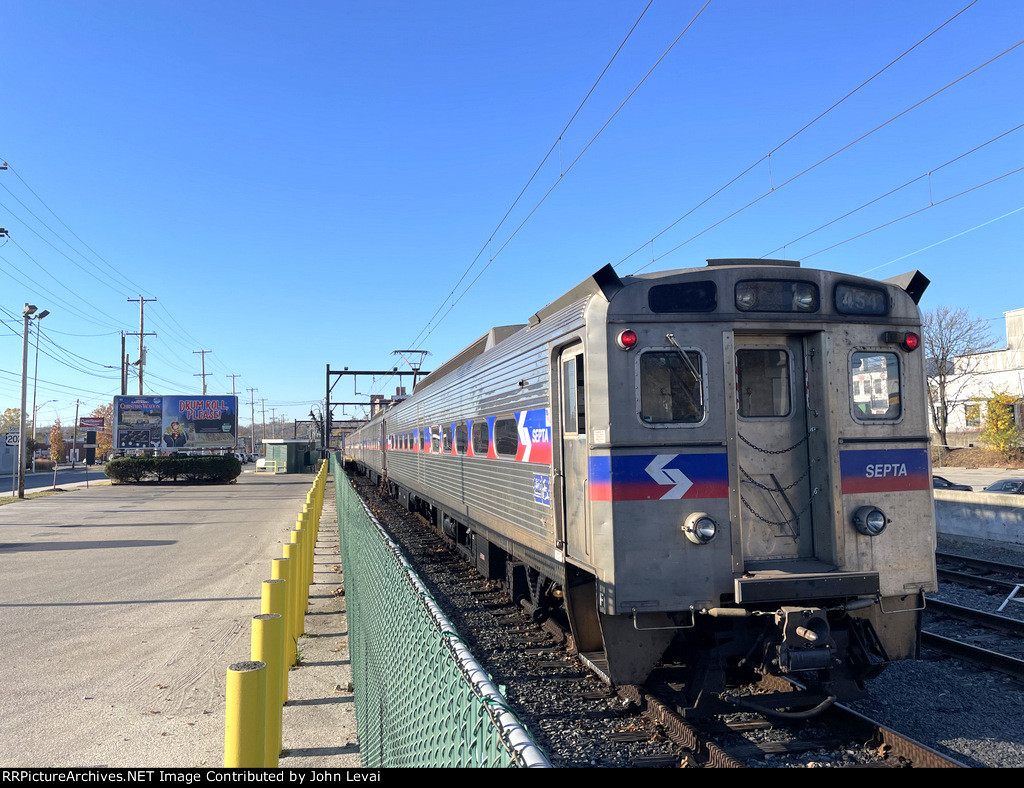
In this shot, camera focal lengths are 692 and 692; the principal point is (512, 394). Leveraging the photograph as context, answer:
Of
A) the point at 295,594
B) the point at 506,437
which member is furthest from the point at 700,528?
the point at 295,594

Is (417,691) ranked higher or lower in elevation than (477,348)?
lower

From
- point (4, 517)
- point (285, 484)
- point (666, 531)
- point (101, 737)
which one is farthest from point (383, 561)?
point (285, 484)

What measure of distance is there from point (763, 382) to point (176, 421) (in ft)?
124

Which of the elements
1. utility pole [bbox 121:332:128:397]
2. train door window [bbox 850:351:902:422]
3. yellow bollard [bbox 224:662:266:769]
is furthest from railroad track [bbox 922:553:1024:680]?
utility pole [bbox 121:332:128:397]

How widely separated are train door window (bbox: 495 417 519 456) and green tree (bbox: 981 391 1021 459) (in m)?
35.9

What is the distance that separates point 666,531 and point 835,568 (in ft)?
4.12

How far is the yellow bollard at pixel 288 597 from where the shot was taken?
19.8 feet

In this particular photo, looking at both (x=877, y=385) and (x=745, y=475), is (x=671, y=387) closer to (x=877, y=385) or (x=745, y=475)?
(x=745, y=475)

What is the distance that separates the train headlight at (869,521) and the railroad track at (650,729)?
4.07 ft

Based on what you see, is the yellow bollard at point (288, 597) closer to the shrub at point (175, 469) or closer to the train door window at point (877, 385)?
the train door window at point (877, 385)

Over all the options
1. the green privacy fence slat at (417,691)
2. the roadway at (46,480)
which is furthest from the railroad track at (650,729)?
the roadway at (46,480)

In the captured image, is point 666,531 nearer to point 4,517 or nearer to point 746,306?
point 746,306

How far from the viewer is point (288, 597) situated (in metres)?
6.17
